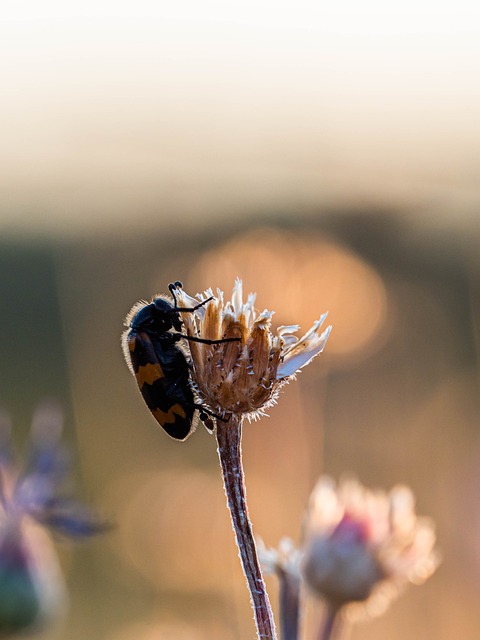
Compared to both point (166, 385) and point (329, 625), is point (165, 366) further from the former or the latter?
point (329, 625)

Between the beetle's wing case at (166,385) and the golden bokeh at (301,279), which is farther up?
the golden bokeh at (301,279)

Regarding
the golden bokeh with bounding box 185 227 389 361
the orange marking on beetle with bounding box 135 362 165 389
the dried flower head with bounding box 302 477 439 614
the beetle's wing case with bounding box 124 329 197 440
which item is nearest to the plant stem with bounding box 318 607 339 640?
the dried flower head with bounding box 302 477 439 614

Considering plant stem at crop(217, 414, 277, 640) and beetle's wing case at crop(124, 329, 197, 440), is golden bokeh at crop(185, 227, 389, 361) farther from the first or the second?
plant stem at crop(217, 414, 277, 640)

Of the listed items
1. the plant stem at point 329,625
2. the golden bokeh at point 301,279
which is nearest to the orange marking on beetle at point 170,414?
the plant stem at point 329,625

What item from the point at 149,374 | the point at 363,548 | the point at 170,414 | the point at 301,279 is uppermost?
the point at 301,279

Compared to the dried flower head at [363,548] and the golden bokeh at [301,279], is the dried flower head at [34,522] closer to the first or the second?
the dried flower head at [363,548]

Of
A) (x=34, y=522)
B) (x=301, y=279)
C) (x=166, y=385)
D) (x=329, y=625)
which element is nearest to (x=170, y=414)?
(x=166, y=385)
